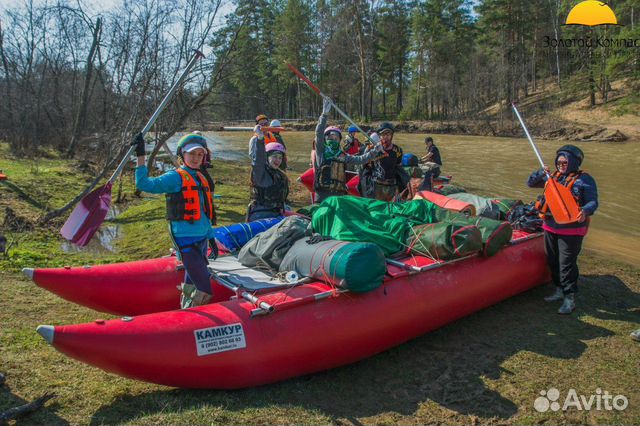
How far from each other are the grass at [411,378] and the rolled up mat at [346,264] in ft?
2.43

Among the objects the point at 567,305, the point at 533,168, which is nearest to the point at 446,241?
the point at 567,305

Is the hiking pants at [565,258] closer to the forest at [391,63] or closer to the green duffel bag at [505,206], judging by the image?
the green duffel bag at [505,206]

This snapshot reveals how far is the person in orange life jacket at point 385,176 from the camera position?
6.58 m

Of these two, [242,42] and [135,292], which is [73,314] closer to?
[135,292]

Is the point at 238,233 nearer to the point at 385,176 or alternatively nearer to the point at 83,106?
the point at 385,176

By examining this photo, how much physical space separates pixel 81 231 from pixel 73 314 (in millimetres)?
857

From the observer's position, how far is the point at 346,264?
3.82 meters

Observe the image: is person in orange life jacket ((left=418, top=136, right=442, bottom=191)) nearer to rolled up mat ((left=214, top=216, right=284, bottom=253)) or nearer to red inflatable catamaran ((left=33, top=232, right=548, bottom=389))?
red inflatable catamaran ((left=33, top=232, right=548, bottom=389))

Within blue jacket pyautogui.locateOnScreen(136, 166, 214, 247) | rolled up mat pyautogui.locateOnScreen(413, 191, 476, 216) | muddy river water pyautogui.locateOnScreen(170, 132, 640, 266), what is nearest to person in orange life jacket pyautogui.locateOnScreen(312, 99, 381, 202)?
rolled up mat pyautogui.locateOnScreen(413, 191, 476, 216)

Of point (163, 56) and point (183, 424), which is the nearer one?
point (183, 424)

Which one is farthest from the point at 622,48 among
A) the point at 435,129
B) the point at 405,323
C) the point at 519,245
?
the point at 405,323

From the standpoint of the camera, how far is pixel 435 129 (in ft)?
112

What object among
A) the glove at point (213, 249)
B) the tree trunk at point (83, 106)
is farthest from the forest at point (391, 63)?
the glove at point (213, 249)

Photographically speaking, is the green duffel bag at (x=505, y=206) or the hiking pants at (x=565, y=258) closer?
the hiking pants at (x=565, y=258)
